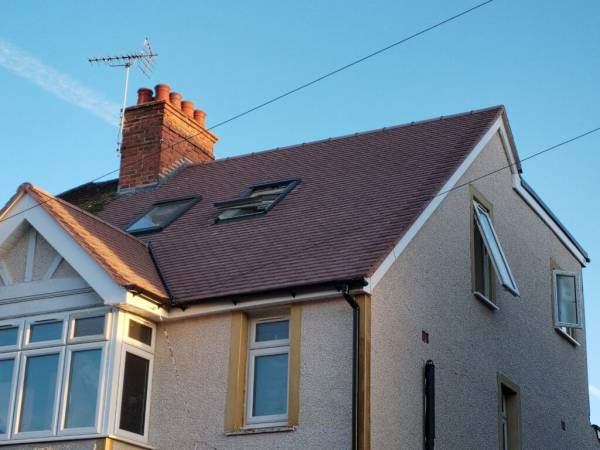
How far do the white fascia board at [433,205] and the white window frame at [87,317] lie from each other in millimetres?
3648

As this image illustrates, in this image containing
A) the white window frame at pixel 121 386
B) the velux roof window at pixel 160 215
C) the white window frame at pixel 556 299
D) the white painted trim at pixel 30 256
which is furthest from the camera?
the white window frame at pixel 556 299

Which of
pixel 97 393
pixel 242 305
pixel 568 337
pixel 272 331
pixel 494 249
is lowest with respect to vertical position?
pixel 97 393

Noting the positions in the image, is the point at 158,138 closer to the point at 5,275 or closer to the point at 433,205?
the point at 5,275

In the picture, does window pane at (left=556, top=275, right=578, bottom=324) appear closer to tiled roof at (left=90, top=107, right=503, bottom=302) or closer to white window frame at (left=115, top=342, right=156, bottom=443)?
tiled roof at (left=90, top=107, right=503, bottom=302)

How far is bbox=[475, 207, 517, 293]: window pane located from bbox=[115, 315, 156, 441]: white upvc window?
553cm

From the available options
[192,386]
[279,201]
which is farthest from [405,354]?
[279,201]

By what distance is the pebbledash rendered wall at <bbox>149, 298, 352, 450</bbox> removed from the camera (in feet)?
47.3

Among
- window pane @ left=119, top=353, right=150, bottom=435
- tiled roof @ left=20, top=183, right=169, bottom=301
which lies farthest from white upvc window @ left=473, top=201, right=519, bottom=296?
window pane @ left=119, top=353, right=150, bottom=435

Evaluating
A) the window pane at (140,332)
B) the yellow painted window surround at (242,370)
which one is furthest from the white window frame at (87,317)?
the yellow painted window surround at (242,370)

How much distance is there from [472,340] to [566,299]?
4522 mm

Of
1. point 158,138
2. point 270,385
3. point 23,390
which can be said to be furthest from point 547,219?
point 23,390

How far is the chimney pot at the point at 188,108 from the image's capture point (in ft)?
79.9

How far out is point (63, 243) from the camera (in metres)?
16.3

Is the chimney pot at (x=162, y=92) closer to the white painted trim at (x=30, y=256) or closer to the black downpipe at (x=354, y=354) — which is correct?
the white painted trim at (x=30, y=256)
